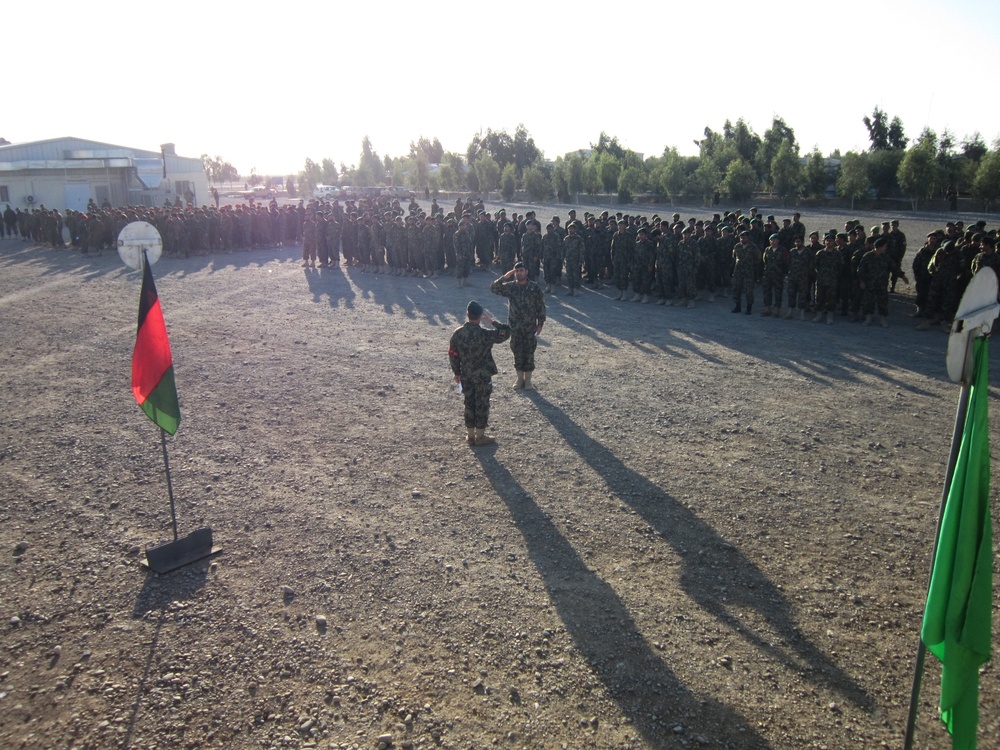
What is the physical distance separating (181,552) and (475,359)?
335 cm

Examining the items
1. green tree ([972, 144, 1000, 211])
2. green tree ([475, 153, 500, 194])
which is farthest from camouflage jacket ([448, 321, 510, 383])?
green tree ([475, 153, 500, 194])

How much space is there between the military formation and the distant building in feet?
70.1

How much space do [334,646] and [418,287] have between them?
46.0ft

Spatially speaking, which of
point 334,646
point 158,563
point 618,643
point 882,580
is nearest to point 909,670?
point 882,580

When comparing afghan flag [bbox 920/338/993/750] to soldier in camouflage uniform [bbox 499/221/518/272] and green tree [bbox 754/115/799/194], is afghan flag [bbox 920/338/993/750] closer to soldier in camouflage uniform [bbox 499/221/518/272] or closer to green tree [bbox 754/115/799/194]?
soldier in camouflage uniform [bbox 499/221/518/272]

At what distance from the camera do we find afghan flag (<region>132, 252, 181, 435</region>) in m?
5.55

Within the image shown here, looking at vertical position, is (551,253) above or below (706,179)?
below

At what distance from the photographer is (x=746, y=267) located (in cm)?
1370

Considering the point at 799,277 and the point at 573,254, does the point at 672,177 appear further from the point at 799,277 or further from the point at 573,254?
the point at 799,277

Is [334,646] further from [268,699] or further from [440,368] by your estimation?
[440,368]

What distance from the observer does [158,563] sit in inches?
214

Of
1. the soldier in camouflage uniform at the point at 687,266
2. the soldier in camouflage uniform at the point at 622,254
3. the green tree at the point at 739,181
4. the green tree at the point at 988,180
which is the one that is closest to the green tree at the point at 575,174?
the green tree at the point at 739,181

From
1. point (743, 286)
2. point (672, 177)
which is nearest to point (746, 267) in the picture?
point (743, 286)

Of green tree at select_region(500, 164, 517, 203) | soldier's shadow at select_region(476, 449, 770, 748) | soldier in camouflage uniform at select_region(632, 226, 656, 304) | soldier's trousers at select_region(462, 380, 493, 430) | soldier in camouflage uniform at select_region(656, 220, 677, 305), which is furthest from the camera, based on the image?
green tree at select_region(500, 164, 517, 203)
